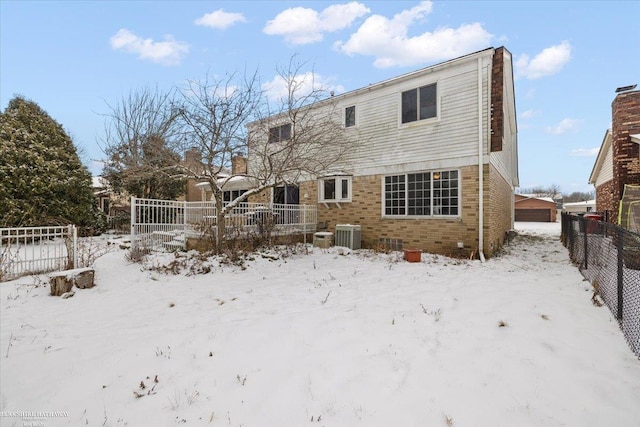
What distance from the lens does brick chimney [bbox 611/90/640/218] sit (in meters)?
9.62

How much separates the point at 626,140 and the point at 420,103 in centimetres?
688

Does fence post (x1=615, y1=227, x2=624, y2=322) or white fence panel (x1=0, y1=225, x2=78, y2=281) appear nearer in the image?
fence post (x1=615, y1=227, x2=624, y2=322)

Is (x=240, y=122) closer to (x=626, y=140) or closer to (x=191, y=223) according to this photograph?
(x=191, y=223)

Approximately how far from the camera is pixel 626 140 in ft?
32.3

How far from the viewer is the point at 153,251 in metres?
9.05

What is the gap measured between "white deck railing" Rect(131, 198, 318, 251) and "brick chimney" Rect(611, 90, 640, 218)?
11.4m

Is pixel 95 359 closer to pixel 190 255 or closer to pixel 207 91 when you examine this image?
pixel 190 255

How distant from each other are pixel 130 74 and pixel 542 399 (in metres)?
20.7

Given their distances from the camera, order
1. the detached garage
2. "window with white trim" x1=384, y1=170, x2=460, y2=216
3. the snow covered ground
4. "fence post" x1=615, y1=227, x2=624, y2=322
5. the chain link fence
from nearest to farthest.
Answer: the snow covered ground, the chain link fence, "fence post" x1=615, y1=227, x2=624, y2=322, "window with white trim" x1=384, y1=170, x2=460, y2=216, the detached garage

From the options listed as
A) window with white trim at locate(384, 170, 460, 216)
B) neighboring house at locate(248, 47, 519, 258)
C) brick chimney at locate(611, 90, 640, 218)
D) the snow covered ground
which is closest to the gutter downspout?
neighboring house at locate(248, 47, 519, 258)

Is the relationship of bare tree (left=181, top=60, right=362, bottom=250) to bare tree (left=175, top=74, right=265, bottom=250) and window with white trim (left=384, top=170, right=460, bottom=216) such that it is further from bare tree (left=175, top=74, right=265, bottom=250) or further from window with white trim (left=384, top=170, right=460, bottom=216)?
window with white trim (left=384, top=170, right=460, bottom=216)

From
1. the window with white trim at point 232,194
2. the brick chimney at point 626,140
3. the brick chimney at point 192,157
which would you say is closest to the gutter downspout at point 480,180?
the brick chimney at point 626,140

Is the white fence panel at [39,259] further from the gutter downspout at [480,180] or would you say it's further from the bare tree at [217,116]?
the gutter downspout at [480,180]

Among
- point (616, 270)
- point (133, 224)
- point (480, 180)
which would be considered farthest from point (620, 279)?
point (133, 224)
